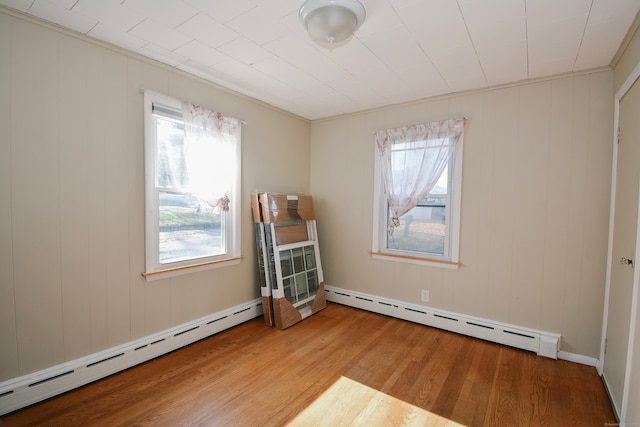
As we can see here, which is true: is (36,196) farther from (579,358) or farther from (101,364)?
(579,358)

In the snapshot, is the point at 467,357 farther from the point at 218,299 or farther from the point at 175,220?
the point at 175,220

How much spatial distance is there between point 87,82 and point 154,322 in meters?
1.88

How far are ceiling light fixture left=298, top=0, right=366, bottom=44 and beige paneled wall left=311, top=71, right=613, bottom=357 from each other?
1.75 m

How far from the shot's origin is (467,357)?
2.49 meters

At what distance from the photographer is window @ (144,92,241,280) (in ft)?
7.77

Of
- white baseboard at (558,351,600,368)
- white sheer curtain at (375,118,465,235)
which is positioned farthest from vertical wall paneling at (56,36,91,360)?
white baseboard at (558,351,600,368)

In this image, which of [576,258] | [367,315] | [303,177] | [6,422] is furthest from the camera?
[303,177]

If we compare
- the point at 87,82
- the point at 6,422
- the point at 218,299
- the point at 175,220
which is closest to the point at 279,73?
the point at 87,82

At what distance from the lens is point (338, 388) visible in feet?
6.78

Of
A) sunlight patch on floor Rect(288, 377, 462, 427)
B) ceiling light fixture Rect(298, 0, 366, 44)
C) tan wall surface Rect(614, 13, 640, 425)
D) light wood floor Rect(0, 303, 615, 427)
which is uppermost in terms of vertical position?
ceiling light fixture Rect(298, 0, 366, 44)

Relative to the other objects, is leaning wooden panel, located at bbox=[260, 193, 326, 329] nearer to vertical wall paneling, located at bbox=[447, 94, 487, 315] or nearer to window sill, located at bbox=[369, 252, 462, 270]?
window sill, located at bbox=[369, 252, 462, 270]

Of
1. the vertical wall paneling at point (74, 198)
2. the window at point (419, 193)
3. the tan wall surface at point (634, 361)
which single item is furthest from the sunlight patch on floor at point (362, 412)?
the vertical wall paneling at point (74, 198)

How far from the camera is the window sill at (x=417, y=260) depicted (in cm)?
295

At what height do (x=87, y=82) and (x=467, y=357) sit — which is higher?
(x=87, y=82)
